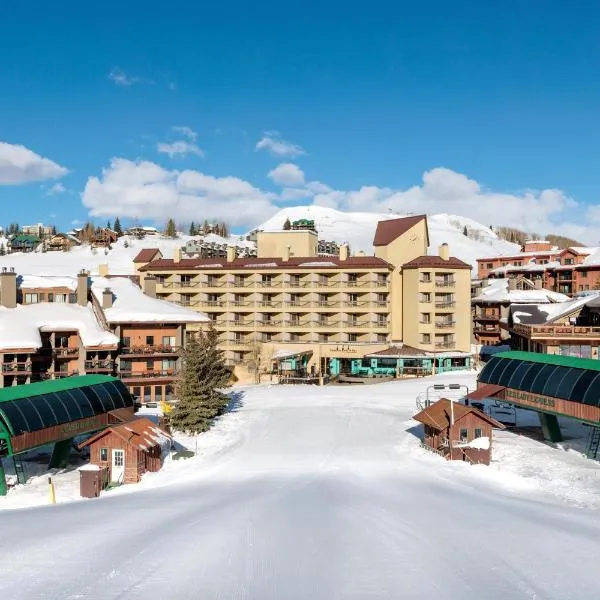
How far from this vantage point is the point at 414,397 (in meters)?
48.1

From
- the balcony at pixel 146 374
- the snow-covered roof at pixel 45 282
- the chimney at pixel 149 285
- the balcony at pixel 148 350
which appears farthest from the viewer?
the chimney at pixel 149 285

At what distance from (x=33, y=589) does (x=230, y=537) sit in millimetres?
6233

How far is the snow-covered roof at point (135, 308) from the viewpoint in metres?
48.7

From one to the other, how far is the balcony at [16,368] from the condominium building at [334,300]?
27.6 meters

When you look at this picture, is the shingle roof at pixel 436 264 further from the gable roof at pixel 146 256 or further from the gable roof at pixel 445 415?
the gable roof at pixel 146 256

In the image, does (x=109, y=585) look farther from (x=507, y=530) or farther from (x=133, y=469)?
(x=133, y=469)

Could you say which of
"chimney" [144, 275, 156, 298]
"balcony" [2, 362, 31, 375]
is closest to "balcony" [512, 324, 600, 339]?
"chimney" [144, 275, 156, 298]

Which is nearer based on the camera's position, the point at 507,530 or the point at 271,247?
the point at 507,530

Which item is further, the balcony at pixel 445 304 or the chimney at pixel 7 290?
the balcony at pixel 445 304

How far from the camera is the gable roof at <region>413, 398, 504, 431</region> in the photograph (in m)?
32.3

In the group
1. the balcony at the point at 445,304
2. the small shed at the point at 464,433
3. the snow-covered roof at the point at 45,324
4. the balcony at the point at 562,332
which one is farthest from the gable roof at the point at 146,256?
the small shed at the point at 464,433

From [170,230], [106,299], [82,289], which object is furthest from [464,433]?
[170,230]

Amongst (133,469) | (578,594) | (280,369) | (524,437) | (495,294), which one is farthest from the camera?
(495,294)

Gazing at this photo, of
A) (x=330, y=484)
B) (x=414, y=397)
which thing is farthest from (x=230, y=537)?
(x=414, y=397)
